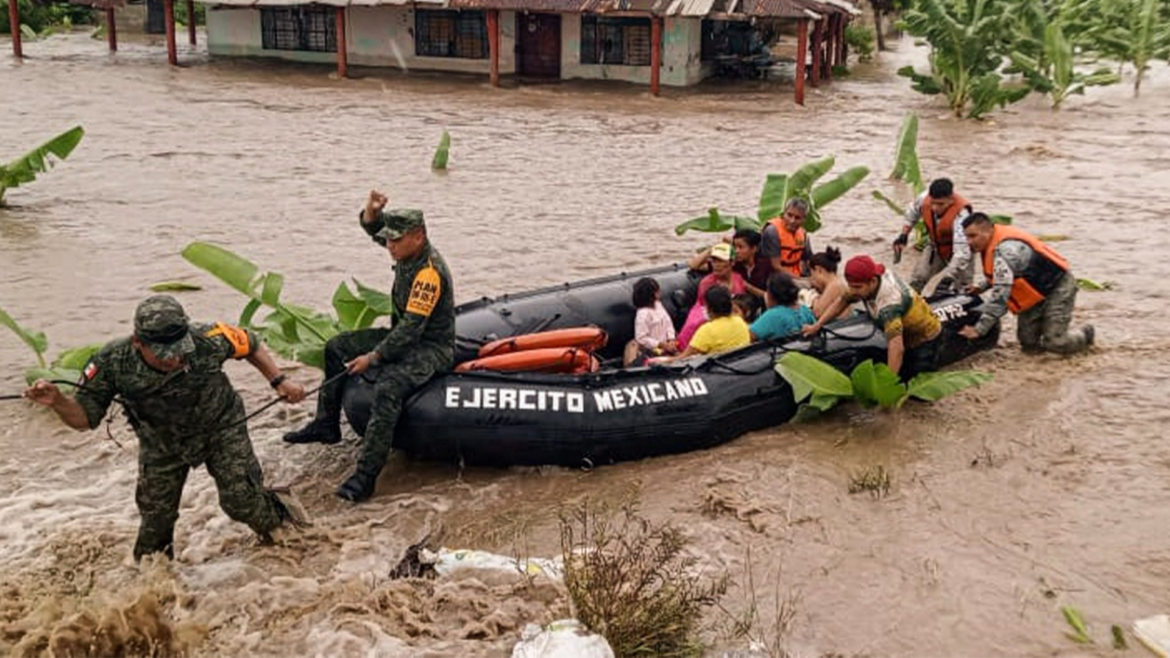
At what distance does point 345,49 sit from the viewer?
27688mm

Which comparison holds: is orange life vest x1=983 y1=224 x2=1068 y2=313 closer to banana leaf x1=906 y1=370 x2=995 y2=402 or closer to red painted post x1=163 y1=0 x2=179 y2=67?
banana leaf x1=906 y1=370 x2=995 y2=402

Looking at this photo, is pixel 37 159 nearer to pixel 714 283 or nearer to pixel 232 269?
pixel 232 269

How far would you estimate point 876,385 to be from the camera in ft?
24.6

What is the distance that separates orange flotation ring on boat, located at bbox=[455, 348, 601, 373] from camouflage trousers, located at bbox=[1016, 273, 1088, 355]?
3.68 metres

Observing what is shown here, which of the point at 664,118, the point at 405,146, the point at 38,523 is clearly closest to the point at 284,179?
the point at 405,146

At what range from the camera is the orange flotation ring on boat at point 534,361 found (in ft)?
24.3

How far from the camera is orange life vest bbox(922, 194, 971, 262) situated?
9.26 m

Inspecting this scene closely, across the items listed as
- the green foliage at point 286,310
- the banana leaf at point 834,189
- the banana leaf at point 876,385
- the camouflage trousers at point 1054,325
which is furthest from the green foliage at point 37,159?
the camouflage trousers at point 1054,325

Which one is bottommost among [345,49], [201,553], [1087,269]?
[201,553]

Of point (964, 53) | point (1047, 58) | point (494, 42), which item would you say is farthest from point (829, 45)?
point (494, 42)

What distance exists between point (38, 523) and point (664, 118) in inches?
666

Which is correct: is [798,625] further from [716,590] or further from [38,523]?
[38,523]

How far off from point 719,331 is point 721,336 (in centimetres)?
4

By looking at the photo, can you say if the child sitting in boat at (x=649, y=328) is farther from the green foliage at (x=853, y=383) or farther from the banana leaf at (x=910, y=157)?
the banana leaf at (x=910, y=157)
